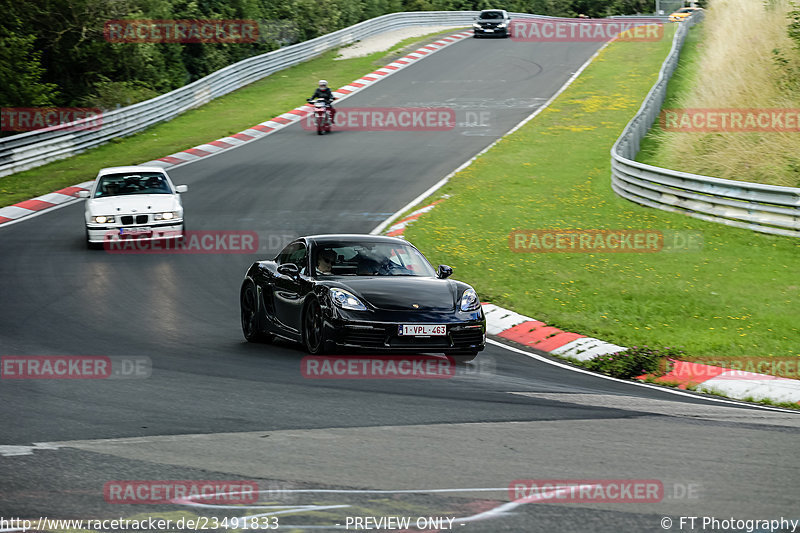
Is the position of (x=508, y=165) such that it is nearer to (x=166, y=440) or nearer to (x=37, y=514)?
(x=166, y=440)

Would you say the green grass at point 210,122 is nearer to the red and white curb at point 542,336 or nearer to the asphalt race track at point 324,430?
the asphalt race track at point 324,430

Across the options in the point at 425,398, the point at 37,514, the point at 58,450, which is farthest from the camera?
the point at 425,398

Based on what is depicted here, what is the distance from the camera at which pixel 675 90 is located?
38.6 metres

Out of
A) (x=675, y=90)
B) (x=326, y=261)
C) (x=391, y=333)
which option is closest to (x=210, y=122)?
(x=675, y=90)

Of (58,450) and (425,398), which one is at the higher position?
(58,450)

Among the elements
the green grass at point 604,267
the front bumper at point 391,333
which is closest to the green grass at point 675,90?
the green grass at point 604,267

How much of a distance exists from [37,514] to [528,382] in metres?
5.84

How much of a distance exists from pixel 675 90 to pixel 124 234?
24729 mm

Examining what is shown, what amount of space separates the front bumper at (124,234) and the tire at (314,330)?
899cm

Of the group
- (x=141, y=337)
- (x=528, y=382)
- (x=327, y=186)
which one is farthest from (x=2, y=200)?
(x=528, y=382)

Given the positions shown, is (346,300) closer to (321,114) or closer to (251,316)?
(251,316)

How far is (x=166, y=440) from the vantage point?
734 cm

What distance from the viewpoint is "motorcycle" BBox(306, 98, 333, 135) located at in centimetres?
3381

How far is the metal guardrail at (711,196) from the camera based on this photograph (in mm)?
17844
